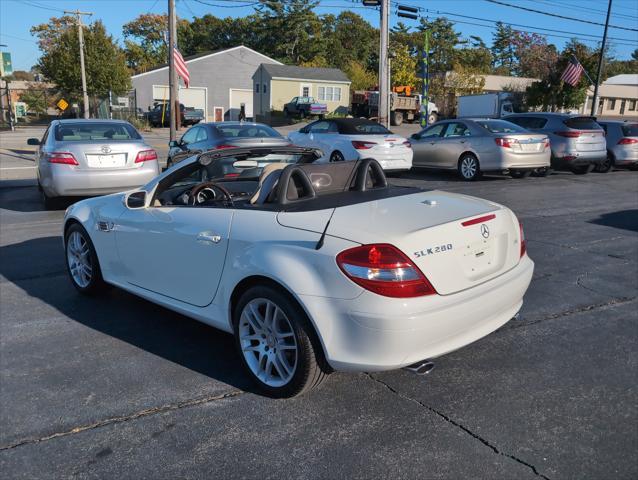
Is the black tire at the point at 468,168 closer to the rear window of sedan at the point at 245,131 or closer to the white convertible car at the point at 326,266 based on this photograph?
the rear window of sedan at the point at 245,131

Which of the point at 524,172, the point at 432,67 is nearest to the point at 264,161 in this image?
the point at 524,172

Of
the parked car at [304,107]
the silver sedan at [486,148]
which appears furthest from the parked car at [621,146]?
the parked car at [304,107]

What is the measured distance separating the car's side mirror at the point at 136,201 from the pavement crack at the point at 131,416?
5.53ft

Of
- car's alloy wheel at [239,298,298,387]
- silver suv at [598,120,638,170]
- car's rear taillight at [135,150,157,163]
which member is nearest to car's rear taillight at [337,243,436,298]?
car's alloy wheel at [239,298,298,387]

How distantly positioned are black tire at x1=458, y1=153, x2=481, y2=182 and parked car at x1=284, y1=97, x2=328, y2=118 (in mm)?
33834

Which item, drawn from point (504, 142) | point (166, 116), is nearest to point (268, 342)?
point (504, 142)

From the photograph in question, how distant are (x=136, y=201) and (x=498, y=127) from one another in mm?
11113

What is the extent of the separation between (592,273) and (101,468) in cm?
519

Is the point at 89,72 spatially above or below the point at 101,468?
above

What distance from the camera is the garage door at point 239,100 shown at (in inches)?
2183

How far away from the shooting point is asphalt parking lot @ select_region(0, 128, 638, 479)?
2.82 metres

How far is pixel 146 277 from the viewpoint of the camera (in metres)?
4.36

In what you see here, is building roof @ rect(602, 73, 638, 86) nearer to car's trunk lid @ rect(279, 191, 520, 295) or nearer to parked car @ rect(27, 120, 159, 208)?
parked car @ rect(27, 120, 159, 208)

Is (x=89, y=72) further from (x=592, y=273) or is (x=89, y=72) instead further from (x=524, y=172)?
(x=592, y=273)
